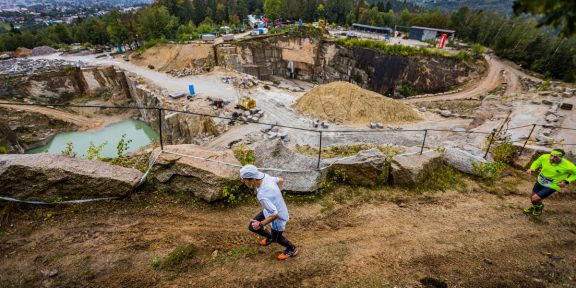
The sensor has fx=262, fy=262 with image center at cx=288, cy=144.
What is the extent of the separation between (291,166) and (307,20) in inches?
2916

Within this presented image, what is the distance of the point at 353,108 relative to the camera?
2197 cm

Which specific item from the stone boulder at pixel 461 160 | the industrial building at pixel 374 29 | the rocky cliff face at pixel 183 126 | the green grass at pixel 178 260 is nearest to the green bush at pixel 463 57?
the industrial building at pixel 374 29

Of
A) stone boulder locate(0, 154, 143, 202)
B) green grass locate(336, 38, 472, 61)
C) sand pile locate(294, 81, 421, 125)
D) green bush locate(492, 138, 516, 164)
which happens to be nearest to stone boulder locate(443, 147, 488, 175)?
green bush locate(492, 138, 516, 164)

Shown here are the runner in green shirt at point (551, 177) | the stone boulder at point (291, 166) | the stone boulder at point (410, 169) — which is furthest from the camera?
the stone boulder at point (410, 169)

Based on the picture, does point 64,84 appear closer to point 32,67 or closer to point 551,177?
point 32,67

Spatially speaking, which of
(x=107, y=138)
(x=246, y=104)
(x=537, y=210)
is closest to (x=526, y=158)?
(x=537, y=210)

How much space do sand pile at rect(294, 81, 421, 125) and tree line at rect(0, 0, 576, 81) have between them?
86.3 feet

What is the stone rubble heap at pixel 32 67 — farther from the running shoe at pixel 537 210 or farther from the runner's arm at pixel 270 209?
the running shoe at pixel 537 210

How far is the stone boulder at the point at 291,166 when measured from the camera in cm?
663

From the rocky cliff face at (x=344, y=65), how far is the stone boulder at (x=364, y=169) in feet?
114

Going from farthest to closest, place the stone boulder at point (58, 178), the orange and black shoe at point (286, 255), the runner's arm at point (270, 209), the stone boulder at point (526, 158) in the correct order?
the stone boulder at point (526, 158)
the stone boulder at point (58, 178)
the orange and black shoe at point (286, 255)
the runner's arm at point (270, 209)

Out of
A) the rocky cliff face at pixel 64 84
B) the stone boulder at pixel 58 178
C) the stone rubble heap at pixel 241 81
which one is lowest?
the rocky cliff face at pixel 64 84

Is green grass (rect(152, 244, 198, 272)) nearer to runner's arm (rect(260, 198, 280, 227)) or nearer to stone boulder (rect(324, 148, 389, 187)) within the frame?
runner's arm (rect(260, 198, 280, 227))

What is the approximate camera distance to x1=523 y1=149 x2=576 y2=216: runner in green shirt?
585 centimetres
